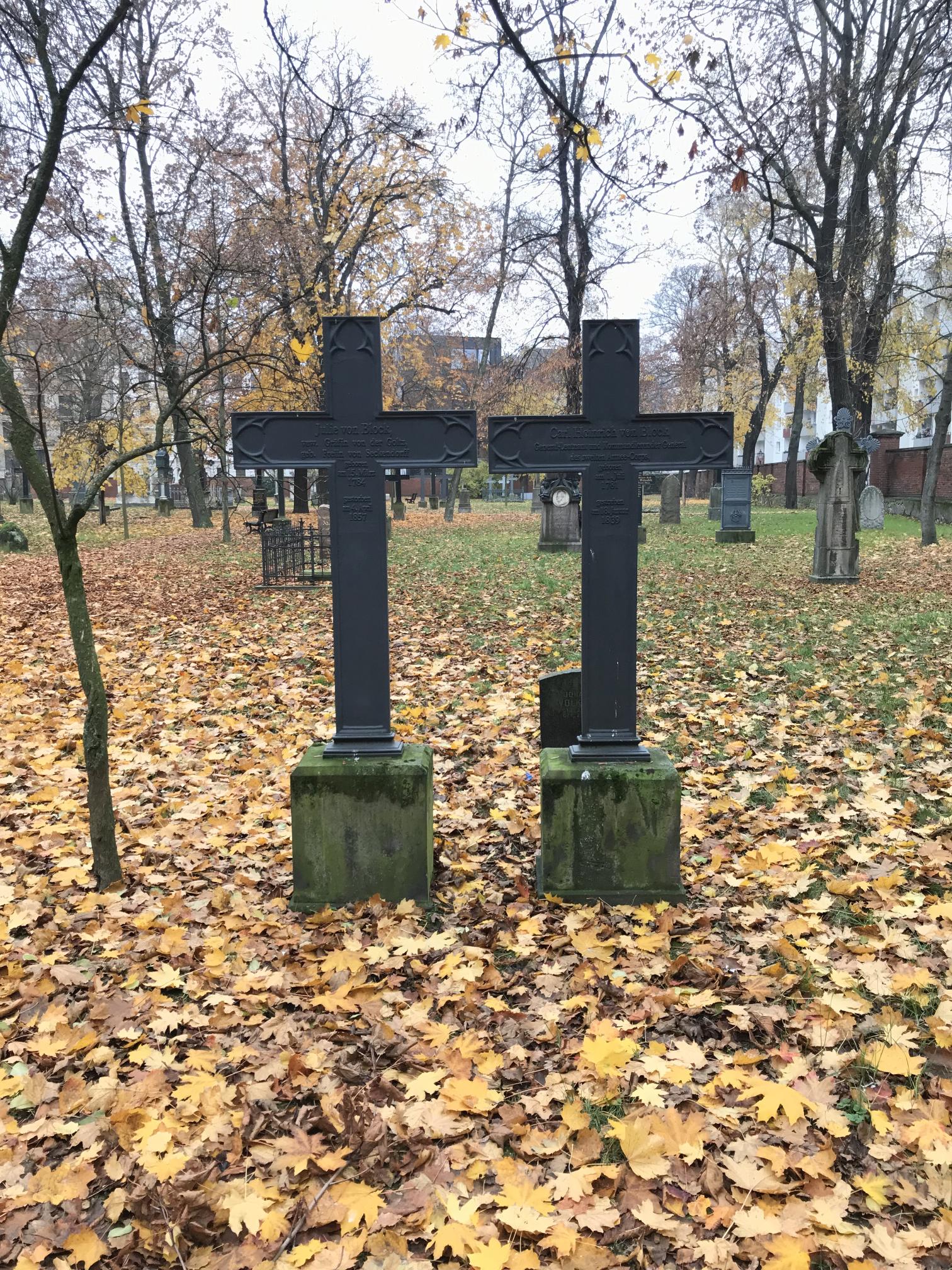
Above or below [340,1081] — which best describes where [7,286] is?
above

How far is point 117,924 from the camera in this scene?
145 inches

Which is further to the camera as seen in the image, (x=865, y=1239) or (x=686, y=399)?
(x=686, y=399)

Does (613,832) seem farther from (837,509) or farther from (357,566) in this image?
(837,509)

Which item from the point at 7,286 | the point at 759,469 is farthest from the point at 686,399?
the point at 7,286

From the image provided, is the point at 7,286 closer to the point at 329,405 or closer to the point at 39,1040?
the point at 329,405

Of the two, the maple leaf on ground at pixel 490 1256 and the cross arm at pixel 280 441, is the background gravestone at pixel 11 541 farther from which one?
the maple leaf on ground at pixel 490 1256

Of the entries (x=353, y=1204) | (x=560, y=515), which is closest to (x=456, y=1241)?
(x=353, y=1204)

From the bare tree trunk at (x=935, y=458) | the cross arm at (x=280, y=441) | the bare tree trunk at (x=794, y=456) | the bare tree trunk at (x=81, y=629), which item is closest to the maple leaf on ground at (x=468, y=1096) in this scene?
the bare tree trunk at (x=81, y=629)

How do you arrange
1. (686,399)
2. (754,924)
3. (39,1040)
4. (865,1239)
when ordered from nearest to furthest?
(865,1239)
(39,1040)
(754,924)
(686,399)

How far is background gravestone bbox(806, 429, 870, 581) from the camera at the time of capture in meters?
12.9

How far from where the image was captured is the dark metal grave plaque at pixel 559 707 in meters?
5.10

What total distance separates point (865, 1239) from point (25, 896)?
11.6 ft

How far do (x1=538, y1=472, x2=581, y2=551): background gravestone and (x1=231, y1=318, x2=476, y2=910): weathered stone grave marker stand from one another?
47.9 ft

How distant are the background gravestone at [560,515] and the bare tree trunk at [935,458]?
271 inches
